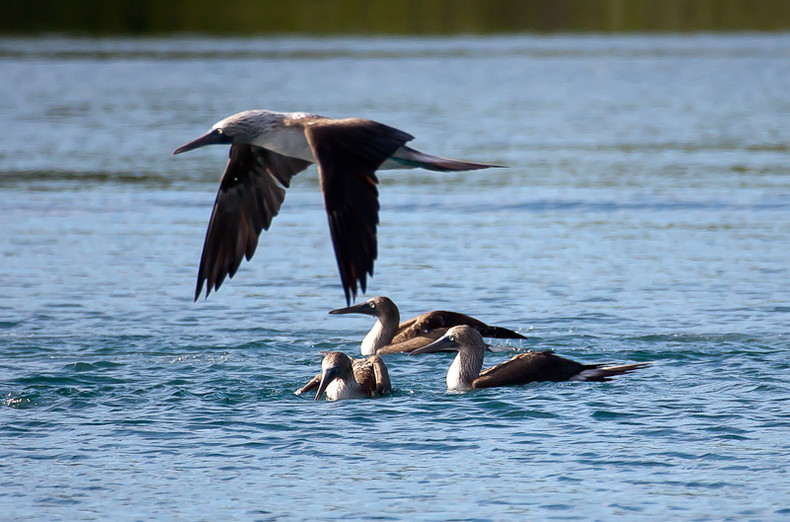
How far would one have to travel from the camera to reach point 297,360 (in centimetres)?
1039

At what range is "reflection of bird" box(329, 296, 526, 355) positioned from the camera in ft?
35.0

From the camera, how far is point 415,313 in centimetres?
1225

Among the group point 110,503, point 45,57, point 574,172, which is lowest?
point 110,503

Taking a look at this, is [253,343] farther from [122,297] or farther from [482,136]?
[482,136]

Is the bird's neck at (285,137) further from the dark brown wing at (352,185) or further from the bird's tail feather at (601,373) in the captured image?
the bird's tail feather at (601,373)

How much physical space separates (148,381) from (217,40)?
62704 millimetres

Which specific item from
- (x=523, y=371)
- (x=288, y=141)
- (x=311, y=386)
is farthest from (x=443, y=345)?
(x=288, y=141)

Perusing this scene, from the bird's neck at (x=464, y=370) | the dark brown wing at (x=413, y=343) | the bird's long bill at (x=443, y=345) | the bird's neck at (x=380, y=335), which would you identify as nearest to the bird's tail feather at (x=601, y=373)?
the bird's neck at (x=464, y=370)

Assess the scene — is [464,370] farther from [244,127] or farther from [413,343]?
[244,127]

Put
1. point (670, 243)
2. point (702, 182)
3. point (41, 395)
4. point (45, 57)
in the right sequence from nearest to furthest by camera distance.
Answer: point (41, 395) < point (670, 243) < point (702, 182) < point (45, 57)

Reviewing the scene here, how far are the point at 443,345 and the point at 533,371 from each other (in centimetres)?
79

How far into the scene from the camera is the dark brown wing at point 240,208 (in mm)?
9984

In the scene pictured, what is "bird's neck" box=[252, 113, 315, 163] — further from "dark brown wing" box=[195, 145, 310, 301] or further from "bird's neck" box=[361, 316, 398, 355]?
"bird's neck" box=[361, 316, 398, 355]

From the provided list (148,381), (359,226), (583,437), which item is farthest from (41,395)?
(583,437)
